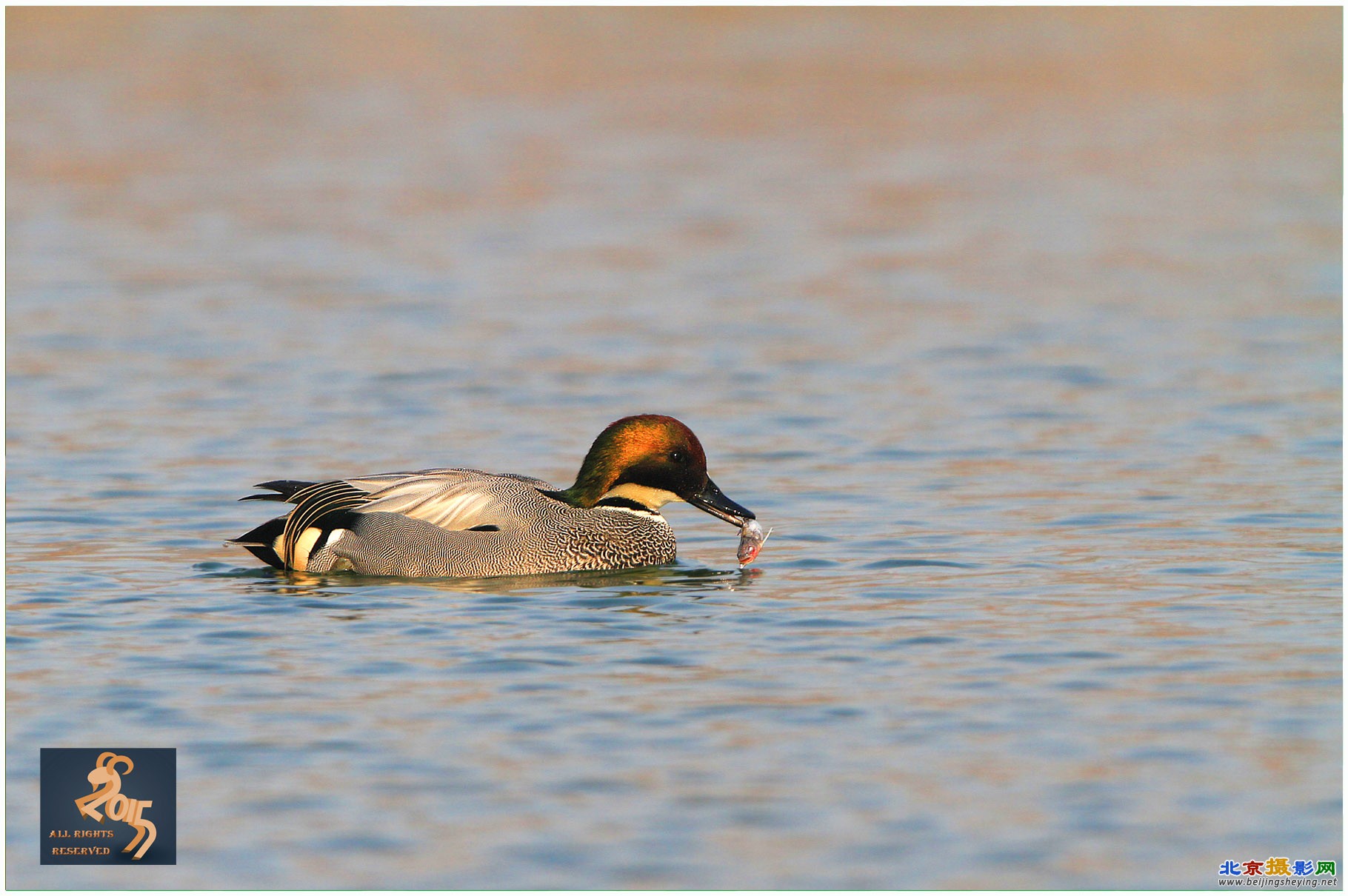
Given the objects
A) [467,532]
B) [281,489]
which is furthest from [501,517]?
[281,489]

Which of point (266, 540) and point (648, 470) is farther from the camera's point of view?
point (648, 470)

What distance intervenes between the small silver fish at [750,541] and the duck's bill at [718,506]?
23cm

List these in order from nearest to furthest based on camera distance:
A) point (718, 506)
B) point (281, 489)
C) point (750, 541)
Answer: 1. point (750, 541)
2. point (281, 489)
3. point (718, 506)

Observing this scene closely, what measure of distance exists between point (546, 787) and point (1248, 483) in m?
6.18

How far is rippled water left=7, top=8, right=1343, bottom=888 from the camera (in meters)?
7.32

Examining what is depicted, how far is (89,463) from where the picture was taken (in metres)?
13.0

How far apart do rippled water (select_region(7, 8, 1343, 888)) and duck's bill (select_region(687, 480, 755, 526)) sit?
307mm

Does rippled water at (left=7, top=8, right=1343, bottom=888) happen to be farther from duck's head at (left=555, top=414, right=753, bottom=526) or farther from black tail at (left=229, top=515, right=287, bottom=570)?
duck's head at (left=555, top=414, right=753, bottom=526)

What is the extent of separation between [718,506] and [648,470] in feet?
1.29

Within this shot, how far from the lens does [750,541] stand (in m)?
10.7

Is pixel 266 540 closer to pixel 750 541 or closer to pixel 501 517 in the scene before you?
pixel 501 517

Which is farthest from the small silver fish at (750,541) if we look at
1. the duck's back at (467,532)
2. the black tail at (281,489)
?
the black tail at (281,489)

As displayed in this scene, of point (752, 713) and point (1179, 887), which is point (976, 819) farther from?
point (752, 713)

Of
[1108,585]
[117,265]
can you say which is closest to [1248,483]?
[1108,585]
